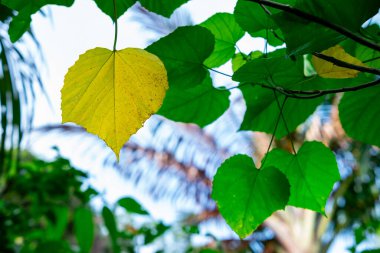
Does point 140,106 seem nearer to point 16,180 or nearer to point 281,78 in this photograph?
point 281,78

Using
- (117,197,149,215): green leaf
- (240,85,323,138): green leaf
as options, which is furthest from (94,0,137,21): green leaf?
(117,197,149,215): green leaf

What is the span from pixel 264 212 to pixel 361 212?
4.11 metres

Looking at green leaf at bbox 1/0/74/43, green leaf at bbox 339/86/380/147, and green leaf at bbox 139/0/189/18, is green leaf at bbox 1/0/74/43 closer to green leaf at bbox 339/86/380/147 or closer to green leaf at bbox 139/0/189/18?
green leaf at bbox 139/0/189/18

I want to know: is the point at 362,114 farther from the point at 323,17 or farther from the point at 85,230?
the point at 85,230

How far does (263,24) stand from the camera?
30 centimetres

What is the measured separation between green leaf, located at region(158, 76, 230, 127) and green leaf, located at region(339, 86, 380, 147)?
107 millimetres

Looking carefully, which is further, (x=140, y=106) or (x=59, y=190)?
(x=59, y=190)

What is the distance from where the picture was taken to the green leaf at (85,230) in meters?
0.81

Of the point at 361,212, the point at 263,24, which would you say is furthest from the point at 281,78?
the point at 361,212

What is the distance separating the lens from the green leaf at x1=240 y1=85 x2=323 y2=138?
0.36 metres

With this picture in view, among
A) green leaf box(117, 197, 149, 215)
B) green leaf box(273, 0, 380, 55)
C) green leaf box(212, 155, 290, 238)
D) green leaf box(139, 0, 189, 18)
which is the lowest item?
green leaf box(117, 197, 149, 215)

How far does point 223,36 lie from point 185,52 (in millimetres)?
69

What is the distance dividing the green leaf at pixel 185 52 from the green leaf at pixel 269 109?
0.17ft

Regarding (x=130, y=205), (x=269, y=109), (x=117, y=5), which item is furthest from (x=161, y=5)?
(x=130, y=205)
